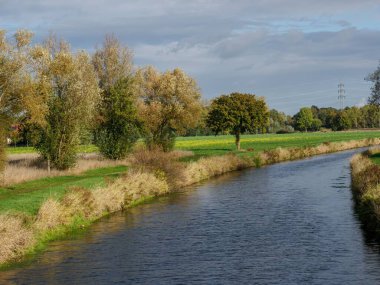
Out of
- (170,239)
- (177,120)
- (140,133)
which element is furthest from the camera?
(177,120)

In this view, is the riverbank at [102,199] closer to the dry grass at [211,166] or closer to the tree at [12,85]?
the dry grass at [211,166]

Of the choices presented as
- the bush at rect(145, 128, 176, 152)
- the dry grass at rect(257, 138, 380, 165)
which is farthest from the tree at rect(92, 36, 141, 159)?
the dry grass at rect(257, 138, 380, 165)

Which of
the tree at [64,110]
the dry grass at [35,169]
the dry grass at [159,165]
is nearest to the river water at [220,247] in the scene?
the dry grass at [159,165]

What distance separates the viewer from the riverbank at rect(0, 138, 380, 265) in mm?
24719

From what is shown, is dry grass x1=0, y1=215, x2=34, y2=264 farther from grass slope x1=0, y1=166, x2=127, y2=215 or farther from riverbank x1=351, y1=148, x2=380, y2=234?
riverbank x1=351, y1=148, x2=380, y2=234

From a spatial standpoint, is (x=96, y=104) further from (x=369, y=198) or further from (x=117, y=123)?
(x=369, y=198)

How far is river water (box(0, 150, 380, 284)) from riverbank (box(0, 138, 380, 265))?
1.09m

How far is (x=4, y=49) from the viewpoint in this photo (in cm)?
4244

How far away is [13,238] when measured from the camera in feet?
79.0

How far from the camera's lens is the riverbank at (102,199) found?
973 inches

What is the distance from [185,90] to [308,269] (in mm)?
57848

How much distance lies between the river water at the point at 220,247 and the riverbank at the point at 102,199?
1.09 meters

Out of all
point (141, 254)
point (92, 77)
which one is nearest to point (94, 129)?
point (92, 77)

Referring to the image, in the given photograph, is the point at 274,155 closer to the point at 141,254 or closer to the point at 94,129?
the point at 94,129
